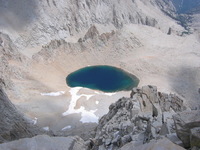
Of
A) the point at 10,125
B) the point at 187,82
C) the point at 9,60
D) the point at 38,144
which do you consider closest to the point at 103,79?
the point at 187,82

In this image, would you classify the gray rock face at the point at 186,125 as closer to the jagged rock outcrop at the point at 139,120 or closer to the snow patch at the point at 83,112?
the jagged rock outcrop at the point at 139,120

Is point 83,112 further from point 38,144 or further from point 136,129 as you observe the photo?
point 38,144

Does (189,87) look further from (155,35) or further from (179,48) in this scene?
(155,35)

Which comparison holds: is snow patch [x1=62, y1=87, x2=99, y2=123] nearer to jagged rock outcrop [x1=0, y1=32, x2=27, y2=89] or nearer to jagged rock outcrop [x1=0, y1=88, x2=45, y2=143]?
jagged rock outcrop [x1=0, y1=32, x2=27, y2=89]

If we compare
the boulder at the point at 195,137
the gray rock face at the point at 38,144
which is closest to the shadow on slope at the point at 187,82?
the gray rock face at the point at 38,144

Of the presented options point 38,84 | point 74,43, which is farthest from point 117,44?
point 38,84
